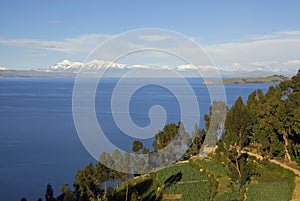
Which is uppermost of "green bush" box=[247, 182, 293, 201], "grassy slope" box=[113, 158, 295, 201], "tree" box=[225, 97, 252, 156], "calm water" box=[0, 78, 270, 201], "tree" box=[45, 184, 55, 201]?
"tree" box=[225, 97, 252, 156]

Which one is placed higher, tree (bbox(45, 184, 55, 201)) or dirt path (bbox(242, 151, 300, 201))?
tree (bbox(45, 184, 55, 201))

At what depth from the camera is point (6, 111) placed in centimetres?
5484

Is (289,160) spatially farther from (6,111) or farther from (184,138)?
(6,111)

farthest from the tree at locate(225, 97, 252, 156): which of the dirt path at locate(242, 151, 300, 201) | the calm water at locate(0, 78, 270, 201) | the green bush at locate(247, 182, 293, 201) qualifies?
the calm water at locate(0, 78, 270, 201)

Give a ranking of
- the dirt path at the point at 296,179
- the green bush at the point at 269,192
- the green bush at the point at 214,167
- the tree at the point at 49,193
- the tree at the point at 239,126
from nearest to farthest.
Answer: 1. the tree at the point at 49,193
2. the green bush at the point at 269,192
3. the dirt path at the point at 296,179
4. the green bush at the point at 214,167
5. the tree at the point at 239,126

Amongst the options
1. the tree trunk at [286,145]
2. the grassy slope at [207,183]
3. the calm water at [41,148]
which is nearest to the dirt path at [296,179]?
the grassy slope at [207,183]

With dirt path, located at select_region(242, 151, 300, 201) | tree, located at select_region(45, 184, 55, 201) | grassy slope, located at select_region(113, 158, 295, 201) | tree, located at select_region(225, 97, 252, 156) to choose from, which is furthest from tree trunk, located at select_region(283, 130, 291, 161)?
tree, located at select_region(45, 184, 55, 201)

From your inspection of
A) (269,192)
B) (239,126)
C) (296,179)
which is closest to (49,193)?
(269,192)

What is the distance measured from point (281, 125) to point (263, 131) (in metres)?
2.34

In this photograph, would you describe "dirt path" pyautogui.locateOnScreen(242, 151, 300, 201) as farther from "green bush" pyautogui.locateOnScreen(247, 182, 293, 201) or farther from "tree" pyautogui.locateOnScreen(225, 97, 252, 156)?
"tree" pyautogui.locateOnScreen(225, 97, 252, 156)

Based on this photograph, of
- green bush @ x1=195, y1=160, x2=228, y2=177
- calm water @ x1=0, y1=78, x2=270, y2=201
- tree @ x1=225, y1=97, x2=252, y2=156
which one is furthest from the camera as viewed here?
calm water @ x1=0, y1=78, x2=270, y2=201

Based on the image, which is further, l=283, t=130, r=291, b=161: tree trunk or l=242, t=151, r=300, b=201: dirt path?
l=283, t=130, r=291, b=161: tree trunk

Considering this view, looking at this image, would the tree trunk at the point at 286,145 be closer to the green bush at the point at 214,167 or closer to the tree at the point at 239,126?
the tree at the point at 239,126

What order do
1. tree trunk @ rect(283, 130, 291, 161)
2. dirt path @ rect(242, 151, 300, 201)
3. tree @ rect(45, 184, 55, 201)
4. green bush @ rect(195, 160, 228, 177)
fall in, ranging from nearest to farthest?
tree @ rect(45, 184, 55, 201)
dirt path @ rect(242, 151, 300, 201)
green bush @ rect(195, 160, 228, 177)
tree trunk @ rect(283, 130, 291, 161)
